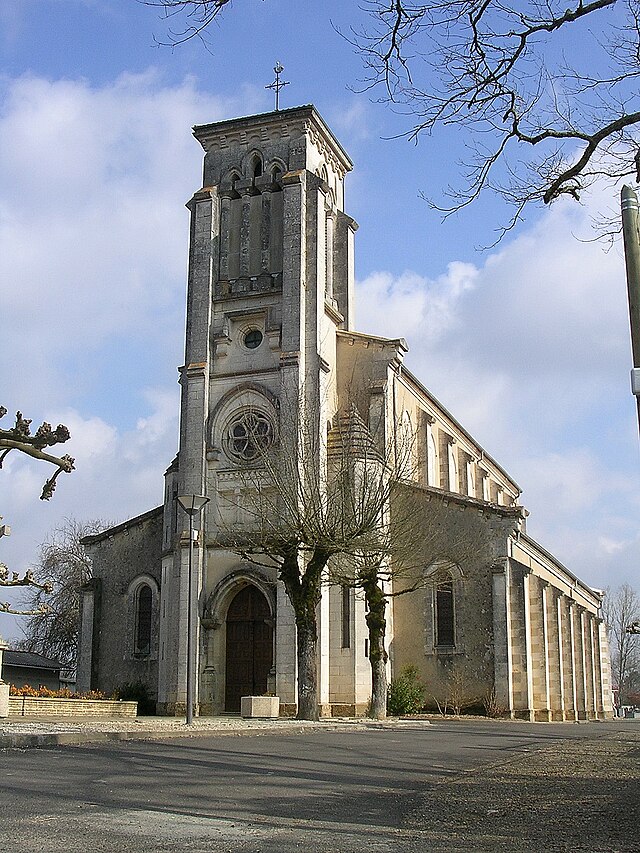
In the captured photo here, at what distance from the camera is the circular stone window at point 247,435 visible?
34438 millimetres

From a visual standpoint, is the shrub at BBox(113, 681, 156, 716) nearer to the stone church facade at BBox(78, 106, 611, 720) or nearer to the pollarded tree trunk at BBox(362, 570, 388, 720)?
the stone church facade at BBox(78, 106, 611, 720)

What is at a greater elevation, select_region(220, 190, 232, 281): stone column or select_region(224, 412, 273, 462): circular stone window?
select_region(220, 190, 232, 281): stone column

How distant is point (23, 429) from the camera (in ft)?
61.9

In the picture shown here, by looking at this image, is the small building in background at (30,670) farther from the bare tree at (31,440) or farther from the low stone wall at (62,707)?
the bare tree at (31,440)

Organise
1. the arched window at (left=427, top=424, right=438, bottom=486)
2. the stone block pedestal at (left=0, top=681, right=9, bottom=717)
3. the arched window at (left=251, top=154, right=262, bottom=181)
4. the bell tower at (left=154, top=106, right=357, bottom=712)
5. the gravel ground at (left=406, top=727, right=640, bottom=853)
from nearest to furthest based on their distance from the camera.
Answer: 1. the gravel ground at (left=406, top=727, right=640, bottom=853)
2. the stone block pedestal at (left=0, top=681, right=9, bottom=717)
3. the bell tower at (left=154, top=106, right=357, bottom=712)
4. the arched window at (left=251, top=154, right=262, bottom=181)
5. the arched window at (left=427, top=424, right=438, bottom=486)

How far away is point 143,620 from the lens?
37969 millimetres

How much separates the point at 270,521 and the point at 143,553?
35.6 feet

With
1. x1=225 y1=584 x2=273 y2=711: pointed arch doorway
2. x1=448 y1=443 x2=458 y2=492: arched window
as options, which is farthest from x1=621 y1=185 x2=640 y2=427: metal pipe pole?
x1=448 y1=443 x2=458 y2=492: arched window

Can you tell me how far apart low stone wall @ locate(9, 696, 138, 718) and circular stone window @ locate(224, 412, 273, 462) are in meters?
11.1

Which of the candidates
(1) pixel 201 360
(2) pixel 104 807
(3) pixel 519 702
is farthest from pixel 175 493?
(2) pixel 104 807

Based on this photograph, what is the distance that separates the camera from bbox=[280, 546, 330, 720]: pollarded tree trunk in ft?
87.8

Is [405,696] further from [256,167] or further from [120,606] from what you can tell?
[256,167]

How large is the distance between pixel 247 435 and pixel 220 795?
86.2 feet

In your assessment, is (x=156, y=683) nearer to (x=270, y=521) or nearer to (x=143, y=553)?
(x=143, y=553)
